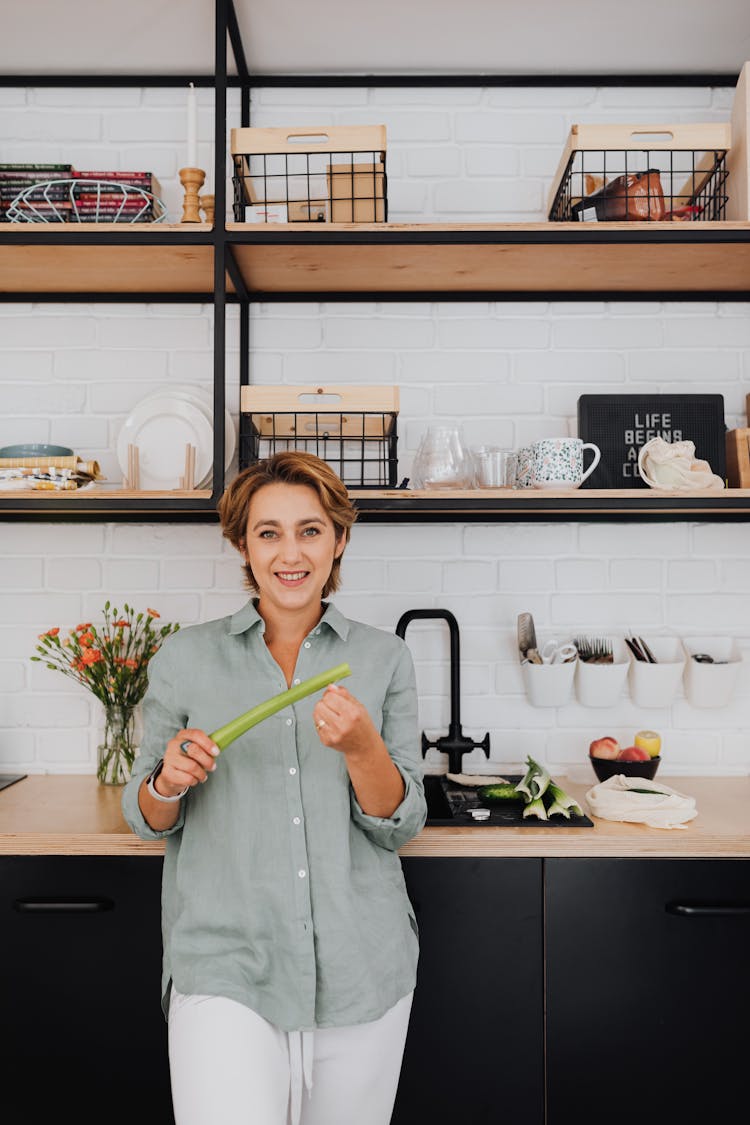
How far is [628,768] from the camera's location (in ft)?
6.25

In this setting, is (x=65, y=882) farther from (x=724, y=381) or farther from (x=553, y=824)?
(x=724, y=381)

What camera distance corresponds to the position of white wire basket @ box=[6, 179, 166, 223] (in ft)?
6.37

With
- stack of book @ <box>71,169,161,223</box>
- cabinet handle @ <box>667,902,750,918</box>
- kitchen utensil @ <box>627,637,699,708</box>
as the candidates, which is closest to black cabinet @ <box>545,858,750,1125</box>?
cabinet handle @ <box>667,902,750,918</box>

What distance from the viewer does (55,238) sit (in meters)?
1.84

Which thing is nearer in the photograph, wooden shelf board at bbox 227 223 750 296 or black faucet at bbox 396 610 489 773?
wooden shelf board at bbox 227 223 750 296

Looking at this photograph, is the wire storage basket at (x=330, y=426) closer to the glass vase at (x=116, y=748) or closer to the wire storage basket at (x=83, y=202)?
the wire storage basket at (x=83, y=202)

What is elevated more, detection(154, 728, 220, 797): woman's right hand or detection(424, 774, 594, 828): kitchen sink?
detection(154, 728, 220, 797): woman's right hand

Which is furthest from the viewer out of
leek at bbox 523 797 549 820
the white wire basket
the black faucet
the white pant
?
the black faucet

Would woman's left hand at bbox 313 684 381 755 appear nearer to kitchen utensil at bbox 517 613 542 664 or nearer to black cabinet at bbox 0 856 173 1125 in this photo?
black cabinet at bbox 0 856 173 1125

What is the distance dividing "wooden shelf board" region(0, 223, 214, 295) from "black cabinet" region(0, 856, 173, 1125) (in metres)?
1.29

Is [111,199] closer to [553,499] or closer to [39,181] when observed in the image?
[39,181]

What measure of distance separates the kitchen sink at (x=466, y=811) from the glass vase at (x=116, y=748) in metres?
0.72

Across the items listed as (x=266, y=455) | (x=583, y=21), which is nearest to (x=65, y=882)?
(x=266, y=455)

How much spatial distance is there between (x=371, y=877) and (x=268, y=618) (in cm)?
48
